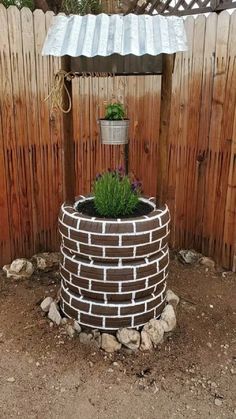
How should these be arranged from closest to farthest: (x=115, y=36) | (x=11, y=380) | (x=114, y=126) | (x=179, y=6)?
1. (x=115, y=36)
2. (x=11, y=380)
3. (x=114, y=126)
4. (x=179, y=6)

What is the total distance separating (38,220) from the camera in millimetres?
3312

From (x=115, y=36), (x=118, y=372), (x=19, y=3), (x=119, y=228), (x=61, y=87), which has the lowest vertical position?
(x=118, y=372)

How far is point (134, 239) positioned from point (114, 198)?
330 mm

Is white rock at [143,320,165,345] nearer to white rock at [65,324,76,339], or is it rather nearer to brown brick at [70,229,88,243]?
white rock at [65,324,76,339]

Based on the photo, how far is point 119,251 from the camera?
226cm

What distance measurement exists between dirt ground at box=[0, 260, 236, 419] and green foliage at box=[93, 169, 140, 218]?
888mm

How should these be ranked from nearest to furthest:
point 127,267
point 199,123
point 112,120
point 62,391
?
1. point 62,391
2. point 127,267
3. point 112,120
4. point 199,123

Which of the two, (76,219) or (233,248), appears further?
(233,248)

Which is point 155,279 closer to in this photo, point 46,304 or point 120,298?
point 120,298

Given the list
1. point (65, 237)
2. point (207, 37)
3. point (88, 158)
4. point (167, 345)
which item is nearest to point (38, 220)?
point (88, 158)

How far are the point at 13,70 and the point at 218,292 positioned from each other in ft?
7.92

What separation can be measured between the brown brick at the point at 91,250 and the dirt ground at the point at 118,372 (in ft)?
2.04

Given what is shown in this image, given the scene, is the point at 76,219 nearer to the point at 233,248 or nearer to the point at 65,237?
the point at 65,237

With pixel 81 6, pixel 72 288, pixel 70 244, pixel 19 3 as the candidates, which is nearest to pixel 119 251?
pixel 70 244
